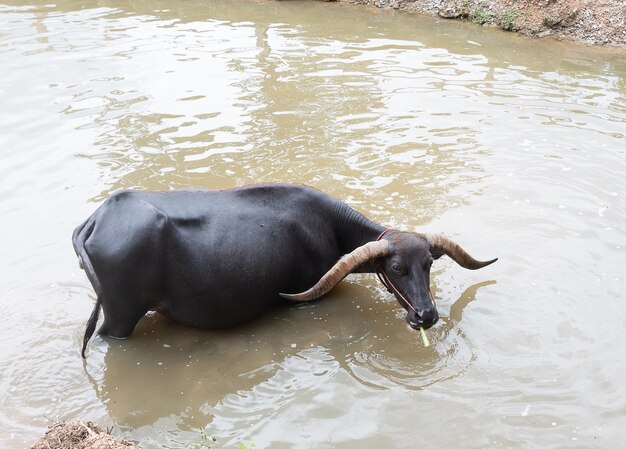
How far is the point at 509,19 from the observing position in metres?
14.7

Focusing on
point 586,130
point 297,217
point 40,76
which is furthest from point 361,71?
point 297,217

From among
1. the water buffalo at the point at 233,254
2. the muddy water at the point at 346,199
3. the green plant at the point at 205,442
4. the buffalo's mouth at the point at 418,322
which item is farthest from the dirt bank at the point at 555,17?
the green plant at the point at 205,442

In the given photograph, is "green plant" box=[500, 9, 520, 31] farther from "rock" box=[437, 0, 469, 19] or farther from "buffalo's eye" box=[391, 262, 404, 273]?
"buffalo's eye" box=[391, 262, 404, 273]

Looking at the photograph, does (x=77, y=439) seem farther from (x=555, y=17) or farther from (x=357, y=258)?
(x=555, y=17)

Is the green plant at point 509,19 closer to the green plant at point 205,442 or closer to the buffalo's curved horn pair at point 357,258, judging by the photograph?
the buffalo's curved horn pair at point 357,258

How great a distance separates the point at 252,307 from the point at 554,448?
2704 millimetres

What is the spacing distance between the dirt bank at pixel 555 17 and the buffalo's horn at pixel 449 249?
917 centimetres

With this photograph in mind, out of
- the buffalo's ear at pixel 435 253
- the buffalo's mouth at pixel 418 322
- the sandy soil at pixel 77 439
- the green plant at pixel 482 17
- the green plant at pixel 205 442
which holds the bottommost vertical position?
the green plant at pixel 205 442

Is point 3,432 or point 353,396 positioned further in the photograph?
point 353,396

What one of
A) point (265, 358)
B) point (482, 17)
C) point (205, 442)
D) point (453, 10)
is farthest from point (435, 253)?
point (453, 10)

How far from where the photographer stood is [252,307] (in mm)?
6273

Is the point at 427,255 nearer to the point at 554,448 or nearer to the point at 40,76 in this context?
the point at 554,448

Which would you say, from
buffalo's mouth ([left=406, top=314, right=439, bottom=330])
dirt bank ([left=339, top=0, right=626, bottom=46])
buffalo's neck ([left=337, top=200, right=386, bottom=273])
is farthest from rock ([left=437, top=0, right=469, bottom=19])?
buffalo's mouth ([left=406, top=314, right=439, bottom=330])

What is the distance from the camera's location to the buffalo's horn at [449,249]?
6223mm
